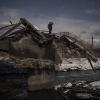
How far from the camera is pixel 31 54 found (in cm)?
1199

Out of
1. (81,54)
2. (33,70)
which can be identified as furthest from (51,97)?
(81,54)

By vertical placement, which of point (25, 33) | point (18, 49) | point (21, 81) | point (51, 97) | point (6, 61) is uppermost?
point (25, 33)

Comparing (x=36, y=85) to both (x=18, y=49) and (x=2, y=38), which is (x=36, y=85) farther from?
(x=2, y=38)

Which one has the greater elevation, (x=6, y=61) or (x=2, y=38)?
(x=2, y=38)

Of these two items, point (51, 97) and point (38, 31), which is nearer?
point (38, 31)

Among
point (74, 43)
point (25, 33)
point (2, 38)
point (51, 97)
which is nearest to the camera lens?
point (74, 43)

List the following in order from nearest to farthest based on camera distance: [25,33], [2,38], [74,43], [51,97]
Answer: [74,43]
[2,38]
[25,33]
[51,97]

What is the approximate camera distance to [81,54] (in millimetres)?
7367

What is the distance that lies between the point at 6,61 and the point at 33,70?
6.59 feet

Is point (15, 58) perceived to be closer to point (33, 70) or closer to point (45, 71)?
point (33, 70)

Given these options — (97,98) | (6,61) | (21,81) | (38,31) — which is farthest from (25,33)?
(97,98)

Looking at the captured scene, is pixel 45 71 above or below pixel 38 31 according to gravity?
below

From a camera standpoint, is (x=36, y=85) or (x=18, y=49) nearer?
(x=18, y=49)

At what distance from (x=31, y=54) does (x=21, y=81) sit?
1.68m
